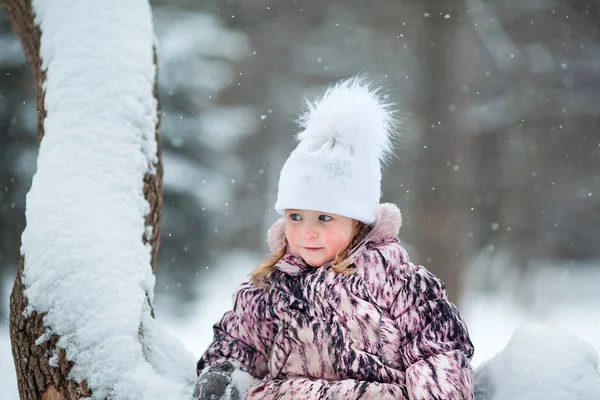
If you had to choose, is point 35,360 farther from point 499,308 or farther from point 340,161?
point 499,308

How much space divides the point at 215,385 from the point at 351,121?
93cm

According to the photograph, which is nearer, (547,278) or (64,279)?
(64,279)

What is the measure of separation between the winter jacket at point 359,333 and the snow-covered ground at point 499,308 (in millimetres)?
6426

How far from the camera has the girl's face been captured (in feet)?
6.82

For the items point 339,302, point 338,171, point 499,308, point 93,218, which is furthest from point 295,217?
point 499,308

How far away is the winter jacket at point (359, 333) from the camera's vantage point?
6.17ft

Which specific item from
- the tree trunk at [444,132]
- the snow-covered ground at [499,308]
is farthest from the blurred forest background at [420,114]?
the snow-covered ground at [499,308]

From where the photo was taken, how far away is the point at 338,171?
6.96 ft

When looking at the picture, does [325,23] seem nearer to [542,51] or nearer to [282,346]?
[542,51]

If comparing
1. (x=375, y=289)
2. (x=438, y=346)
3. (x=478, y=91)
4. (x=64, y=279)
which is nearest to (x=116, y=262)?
(x=64, y=279)

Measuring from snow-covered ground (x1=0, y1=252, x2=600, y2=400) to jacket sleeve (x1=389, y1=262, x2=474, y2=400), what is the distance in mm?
6633

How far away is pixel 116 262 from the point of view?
2.30m

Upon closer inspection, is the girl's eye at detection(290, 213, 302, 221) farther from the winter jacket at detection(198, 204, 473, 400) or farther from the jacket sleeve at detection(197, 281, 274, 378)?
the jacket sleeve at detection(197, 281, 274, 378)

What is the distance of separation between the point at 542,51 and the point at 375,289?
1035 cm
